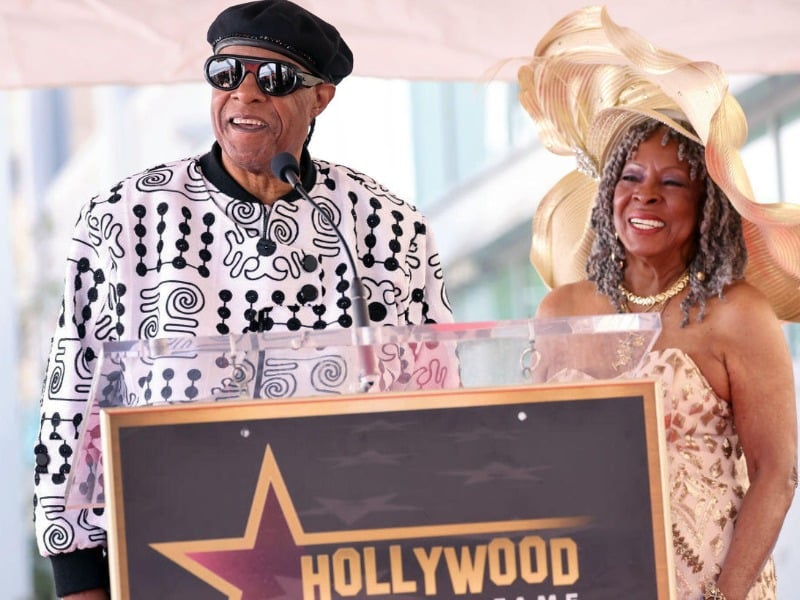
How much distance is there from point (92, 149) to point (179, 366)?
57.0 feet

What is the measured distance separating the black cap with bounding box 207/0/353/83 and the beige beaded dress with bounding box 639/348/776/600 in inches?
43.2

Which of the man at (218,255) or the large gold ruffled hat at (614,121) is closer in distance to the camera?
the man at (218,255)

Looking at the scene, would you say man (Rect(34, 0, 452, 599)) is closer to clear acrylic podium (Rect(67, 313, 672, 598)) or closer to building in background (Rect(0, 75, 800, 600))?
clear acrylic podium (Rect(67, 313, 672, 598))

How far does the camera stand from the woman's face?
319 cm

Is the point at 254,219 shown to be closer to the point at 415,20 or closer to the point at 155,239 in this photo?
the point at 155,239

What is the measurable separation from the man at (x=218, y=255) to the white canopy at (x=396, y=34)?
38.2 inches

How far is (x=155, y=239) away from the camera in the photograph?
227 centimetres

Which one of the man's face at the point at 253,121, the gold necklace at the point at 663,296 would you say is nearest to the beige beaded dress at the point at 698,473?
the gold necklace at the point at 663,296

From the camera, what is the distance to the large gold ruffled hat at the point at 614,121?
9.37 ft

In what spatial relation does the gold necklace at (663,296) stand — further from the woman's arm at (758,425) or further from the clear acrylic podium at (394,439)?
the clear acrylic podium at (394,439)

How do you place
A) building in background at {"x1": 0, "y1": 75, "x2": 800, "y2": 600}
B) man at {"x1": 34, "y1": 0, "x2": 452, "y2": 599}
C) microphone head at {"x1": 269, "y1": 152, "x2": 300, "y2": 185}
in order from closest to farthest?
1. microphone head at {"x1": 269, "y1": 152, "x2": 300, "y2": 185}
2. man at {"x1": 34, "y1": 0, "x2": 452, "y2": 599}
3. building in background at {"x1": 0, "y1": 75, "x2": 800, "y2": 600}

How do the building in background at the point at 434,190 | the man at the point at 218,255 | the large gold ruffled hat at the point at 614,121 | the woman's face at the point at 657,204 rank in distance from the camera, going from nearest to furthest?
the man at the point at 218,255, the large gold ruffled hat at the point at 614,121, the woman's face at the point at 657,204, the building in background at the point at 434,190

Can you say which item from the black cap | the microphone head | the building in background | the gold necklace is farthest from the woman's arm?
the building in background

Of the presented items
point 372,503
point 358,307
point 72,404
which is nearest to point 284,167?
point 358,307
